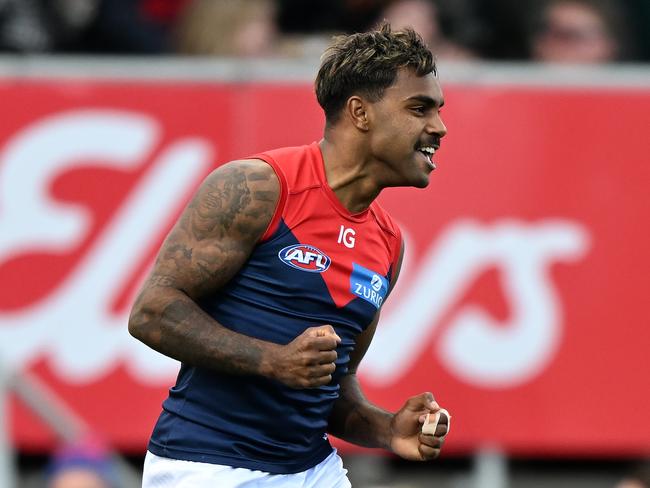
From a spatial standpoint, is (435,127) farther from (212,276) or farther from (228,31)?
(228,31)

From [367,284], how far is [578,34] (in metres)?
4.44

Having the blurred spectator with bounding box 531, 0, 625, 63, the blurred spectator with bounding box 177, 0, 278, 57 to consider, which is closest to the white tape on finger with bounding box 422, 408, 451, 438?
the blurred spectator with bounding box 177, 0, 278, 57

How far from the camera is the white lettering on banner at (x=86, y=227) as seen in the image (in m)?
7.76

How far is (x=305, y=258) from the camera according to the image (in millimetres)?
4688

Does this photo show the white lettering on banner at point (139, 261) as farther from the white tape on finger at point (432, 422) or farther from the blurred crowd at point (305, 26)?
the white tape on finger at point (432, 422)

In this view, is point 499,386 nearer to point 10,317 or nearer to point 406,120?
point 10,317

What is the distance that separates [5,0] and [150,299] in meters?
4.63

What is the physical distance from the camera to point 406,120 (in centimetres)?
481

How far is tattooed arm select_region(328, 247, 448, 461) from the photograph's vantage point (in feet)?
15.8

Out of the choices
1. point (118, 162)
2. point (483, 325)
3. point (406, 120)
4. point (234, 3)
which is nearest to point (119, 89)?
point (118, 162)

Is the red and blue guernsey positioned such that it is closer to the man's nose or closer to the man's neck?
the man's neck

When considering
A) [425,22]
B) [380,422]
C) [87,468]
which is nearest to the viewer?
[380,422]

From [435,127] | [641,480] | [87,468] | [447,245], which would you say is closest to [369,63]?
[435,127]

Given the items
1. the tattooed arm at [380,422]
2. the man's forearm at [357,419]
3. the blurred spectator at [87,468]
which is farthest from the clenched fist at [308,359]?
the blurred spectator at [87,468]
